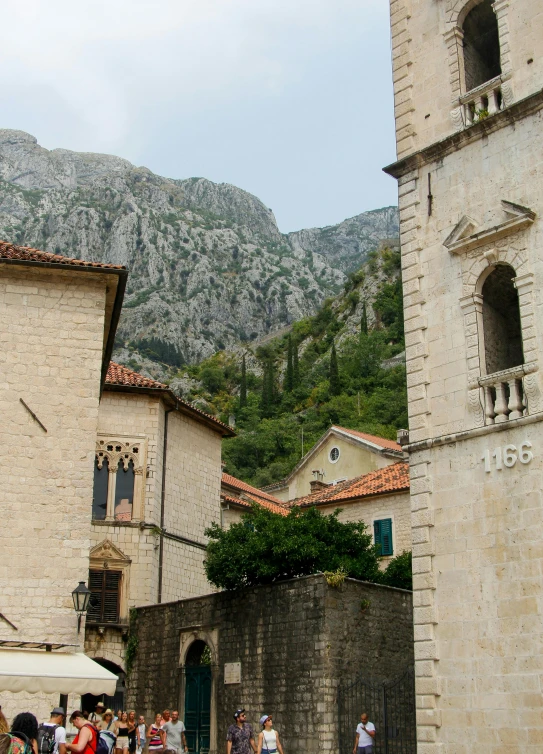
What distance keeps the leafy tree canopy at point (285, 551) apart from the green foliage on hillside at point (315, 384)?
45.2 metres

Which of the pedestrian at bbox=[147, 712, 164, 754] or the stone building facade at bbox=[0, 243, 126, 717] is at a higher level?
the stone building facade at bbox=[0, 243, 126, 717]

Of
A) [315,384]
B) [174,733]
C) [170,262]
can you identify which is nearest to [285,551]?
[174,733]

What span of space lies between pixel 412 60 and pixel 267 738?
46.0 feet

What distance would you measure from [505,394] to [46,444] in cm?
897

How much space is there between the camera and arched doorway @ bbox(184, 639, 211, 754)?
22.5 m

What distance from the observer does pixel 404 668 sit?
21969 millimetres

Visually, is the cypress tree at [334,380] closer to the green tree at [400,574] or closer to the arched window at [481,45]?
the green tree at [400,574]

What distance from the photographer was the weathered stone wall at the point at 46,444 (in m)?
16.8

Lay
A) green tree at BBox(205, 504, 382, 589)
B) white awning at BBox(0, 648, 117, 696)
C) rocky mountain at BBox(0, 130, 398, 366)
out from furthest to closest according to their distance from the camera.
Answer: rocky mountain at BBox(0, 130, 398, 366) < green tree at BBox(205, 504, 382, 589) < white awning at BBox(0, 648, 117, 696)

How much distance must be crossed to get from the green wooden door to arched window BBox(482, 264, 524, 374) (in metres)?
11.5

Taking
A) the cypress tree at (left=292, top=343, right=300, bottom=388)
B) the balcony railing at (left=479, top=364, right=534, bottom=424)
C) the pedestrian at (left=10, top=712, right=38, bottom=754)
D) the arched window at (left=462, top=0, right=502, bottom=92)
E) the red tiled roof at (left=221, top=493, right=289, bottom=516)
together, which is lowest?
the pedestrian at (left=10, top=712, right=38, bottom=754)

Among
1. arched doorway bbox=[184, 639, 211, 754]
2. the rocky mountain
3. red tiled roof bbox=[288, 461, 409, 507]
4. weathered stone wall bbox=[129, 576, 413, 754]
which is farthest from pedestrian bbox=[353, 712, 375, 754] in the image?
the rocky mountain

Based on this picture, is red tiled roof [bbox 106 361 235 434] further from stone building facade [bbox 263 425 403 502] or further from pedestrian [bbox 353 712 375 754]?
stone building facade [bbox 263 425 403 502]

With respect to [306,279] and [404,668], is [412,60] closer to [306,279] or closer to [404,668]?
[404,668]
